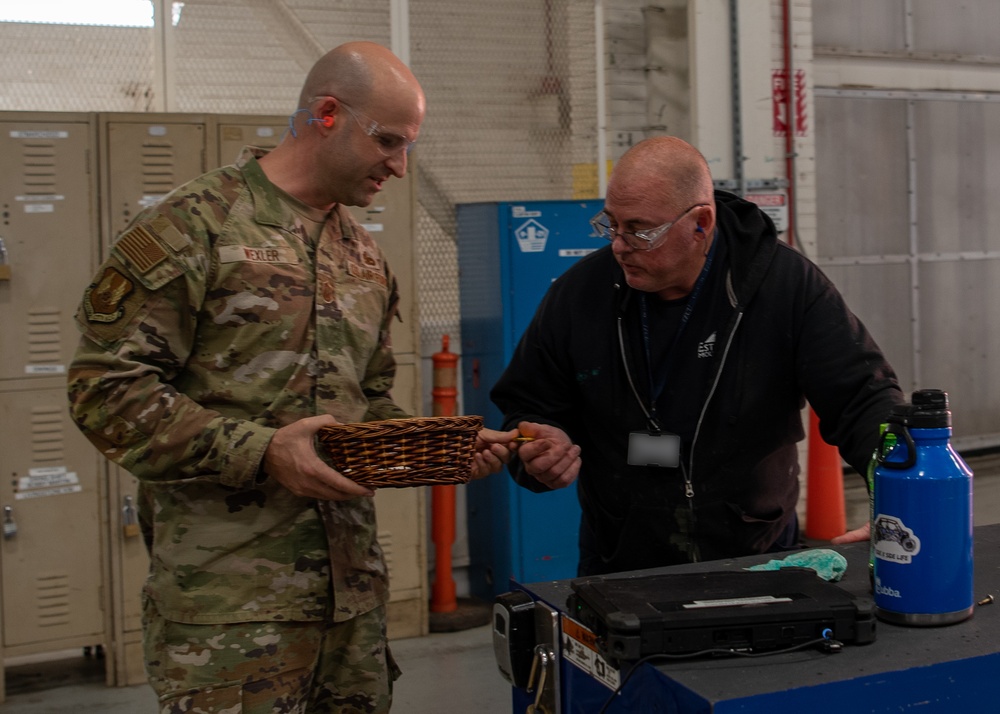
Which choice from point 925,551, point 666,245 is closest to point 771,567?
point 925,551

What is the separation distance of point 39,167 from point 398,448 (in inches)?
110

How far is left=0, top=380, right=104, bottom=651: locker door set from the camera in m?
3.96

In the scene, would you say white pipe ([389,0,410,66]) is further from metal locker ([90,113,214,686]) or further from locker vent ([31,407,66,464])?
locker vent ([31,407,66,464])

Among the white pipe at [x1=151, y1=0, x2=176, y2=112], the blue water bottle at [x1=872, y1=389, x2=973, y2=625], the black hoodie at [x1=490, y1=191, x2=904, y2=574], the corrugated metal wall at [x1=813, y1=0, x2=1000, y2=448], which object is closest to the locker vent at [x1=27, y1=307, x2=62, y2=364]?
the white pipe at [x1=151, y1=0, x2=176, y2=112]

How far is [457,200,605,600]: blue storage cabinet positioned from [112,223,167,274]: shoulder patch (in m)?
2.79

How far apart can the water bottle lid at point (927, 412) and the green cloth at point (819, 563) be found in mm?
384

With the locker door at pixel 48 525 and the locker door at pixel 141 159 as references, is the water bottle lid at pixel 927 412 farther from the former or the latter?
the locker door at pixel 48 525

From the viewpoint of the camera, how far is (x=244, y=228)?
2.00 metres

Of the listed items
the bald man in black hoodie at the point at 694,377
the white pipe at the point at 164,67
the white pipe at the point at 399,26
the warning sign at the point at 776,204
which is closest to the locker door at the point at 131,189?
the white pipe at the point at 164,67

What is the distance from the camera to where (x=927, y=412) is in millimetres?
1489

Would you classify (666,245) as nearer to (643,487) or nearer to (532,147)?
(643,487)

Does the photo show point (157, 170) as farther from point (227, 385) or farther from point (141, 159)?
point (227, 385)

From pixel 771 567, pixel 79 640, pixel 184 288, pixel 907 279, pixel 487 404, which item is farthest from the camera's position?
pixel 907 279

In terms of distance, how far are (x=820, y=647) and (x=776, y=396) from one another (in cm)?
92
